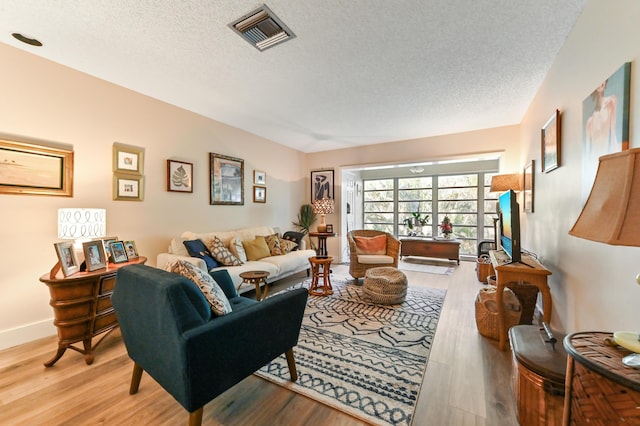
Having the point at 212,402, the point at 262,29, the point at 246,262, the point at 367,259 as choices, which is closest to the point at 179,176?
the point at 246,262

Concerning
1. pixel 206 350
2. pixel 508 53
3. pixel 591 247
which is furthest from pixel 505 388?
pixel 508 53

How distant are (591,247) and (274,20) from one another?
106 inches

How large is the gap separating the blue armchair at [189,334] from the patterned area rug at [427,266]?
14.2ft

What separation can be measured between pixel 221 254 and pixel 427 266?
4.38m

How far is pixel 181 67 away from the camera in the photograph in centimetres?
257

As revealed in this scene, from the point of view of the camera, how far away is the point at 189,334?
119 centimetres

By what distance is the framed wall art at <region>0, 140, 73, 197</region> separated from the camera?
7.38ft

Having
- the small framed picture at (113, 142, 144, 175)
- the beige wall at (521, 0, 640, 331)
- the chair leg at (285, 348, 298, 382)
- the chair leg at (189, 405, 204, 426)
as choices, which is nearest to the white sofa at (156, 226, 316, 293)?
the small framed picture at (113, 142, 144, 175)

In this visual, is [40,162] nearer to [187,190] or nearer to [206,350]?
[187,190]

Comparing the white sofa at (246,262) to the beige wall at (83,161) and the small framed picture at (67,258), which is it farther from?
the small framed picture at (67,258)

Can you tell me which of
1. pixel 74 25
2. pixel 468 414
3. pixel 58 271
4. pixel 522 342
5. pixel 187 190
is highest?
pixel 74 25

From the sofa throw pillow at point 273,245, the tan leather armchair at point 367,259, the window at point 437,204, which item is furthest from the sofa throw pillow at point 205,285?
the window at point 437,204

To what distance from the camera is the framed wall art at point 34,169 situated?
7.38ft

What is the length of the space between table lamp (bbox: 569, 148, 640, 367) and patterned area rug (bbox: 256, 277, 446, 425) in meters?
1.27
